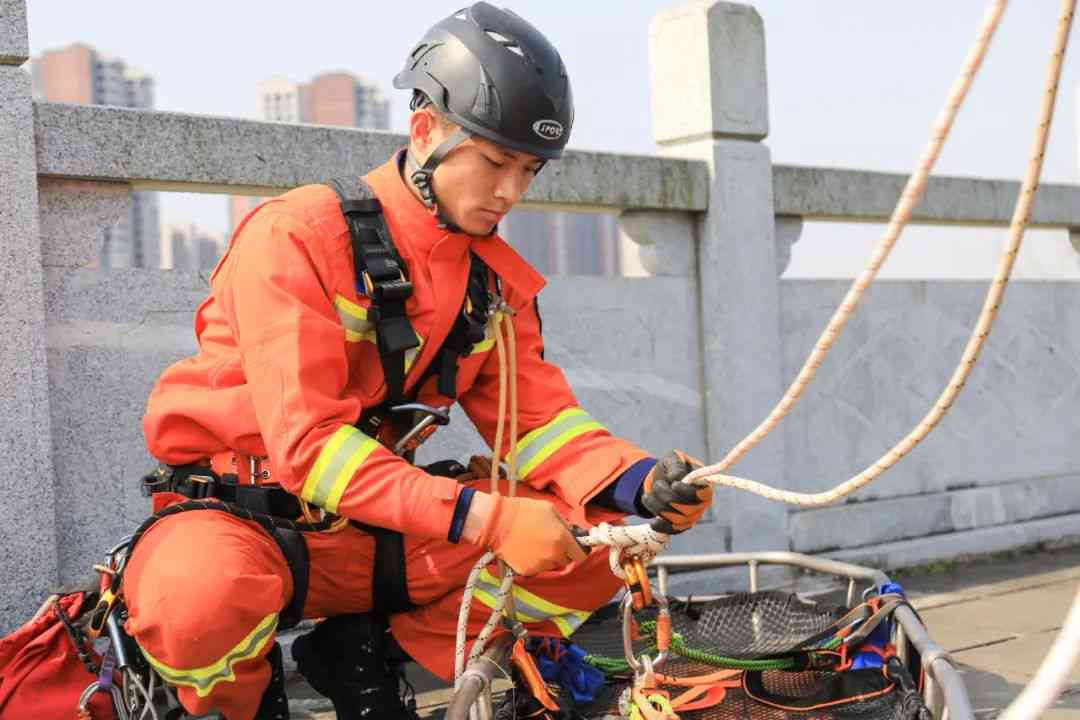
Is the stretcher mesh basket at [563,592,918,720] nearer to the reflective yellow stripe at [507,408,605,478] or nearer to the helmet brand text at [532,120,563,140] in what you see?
the reflective yellow stripe at [507,408,605,478]

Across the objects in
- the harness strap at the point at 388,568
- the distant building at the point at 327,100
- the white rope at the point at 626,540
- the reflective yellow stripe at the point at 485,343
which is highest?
the distant building at the point at 327,100

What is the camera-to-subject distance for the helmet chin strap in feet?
8.79

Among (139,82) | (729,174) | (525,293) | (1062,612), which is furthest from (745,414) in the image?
(139,82)

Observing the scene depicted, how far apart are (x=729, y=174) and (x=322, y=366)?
2802 mm

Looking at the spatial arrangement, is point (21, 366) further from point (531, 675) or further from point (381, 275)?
point (531, 675)

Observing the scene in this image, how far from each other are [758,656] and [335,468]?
3.75 ft

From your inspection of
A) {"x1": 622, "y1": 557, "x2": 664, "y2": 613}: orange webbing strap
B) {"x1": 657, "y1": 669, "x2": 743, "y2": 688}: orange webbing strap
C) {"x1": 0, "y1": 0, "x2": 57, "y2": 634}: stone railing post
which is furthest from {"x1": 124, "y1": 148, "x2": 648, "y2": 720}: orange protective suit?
{"x1": 0, "y1": 0, "x2": 57, "y2": 634}: stone railing post

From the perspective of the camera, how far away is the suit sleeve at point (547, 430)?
293cm

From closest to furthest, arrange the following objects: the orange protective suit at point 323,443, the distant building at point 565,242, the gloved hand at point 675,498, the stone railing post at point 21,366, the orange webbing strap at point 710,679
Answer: the orange protective suit at point 323,443
the gloved hand at point 675,498
the orange webbing strap at point 710,679
the stone railing post at point 21,366
the distant building at point 565,242

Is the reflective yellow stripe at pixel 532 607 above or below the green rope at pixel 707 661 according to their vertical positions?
above

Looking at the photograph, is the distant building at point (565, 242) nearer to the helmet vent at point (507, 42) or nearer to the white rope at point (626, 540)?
the helmet vent at point (507, 42)

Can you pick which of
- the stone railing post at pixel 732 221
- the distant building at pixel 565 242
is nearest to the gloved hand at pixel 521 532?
the stone railing post at pixel 732 221

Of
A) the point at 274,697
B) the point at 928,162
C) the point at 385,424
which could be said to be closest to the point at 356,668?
the point at 274,697

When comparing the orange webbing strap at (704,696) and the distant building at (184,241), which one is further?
the distant building at (184,241)
